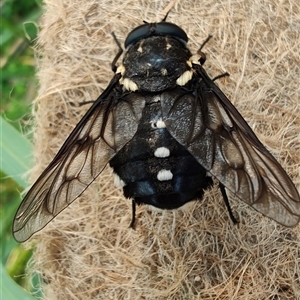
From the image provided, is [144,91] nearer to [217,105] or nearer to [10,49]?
[217,105]

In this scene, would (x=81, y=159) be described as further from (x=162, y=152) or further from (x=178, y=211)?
(x=178, y=211)

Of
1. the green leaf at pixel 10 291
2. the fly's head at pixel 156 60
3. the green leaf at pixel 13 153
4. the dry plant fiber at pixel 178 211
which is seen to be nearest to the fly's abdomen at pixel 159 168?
the fly's head at pixel 156 60

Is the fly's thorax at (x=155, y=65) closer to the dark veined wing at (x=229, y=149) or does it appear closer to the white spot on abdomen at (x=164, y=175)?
the dark veined wing at (x=229, y=149)

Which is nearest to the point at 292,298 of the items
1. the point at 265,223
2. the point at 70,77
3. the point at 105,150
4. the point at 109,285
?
the point at 265,223

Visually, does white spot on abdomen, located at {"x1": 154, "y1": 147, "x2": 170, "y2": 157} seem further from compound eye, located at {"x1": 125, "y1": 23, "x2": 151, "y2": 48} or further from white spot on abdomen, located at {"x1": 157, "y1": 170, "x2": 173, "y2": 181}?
compound eye, located at {"x1": 125, "y1": 23, "x2": 151, "y2": 48}

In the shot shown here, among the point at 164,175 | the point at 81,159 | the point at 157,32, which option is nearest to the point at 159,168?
the point at 164,175
